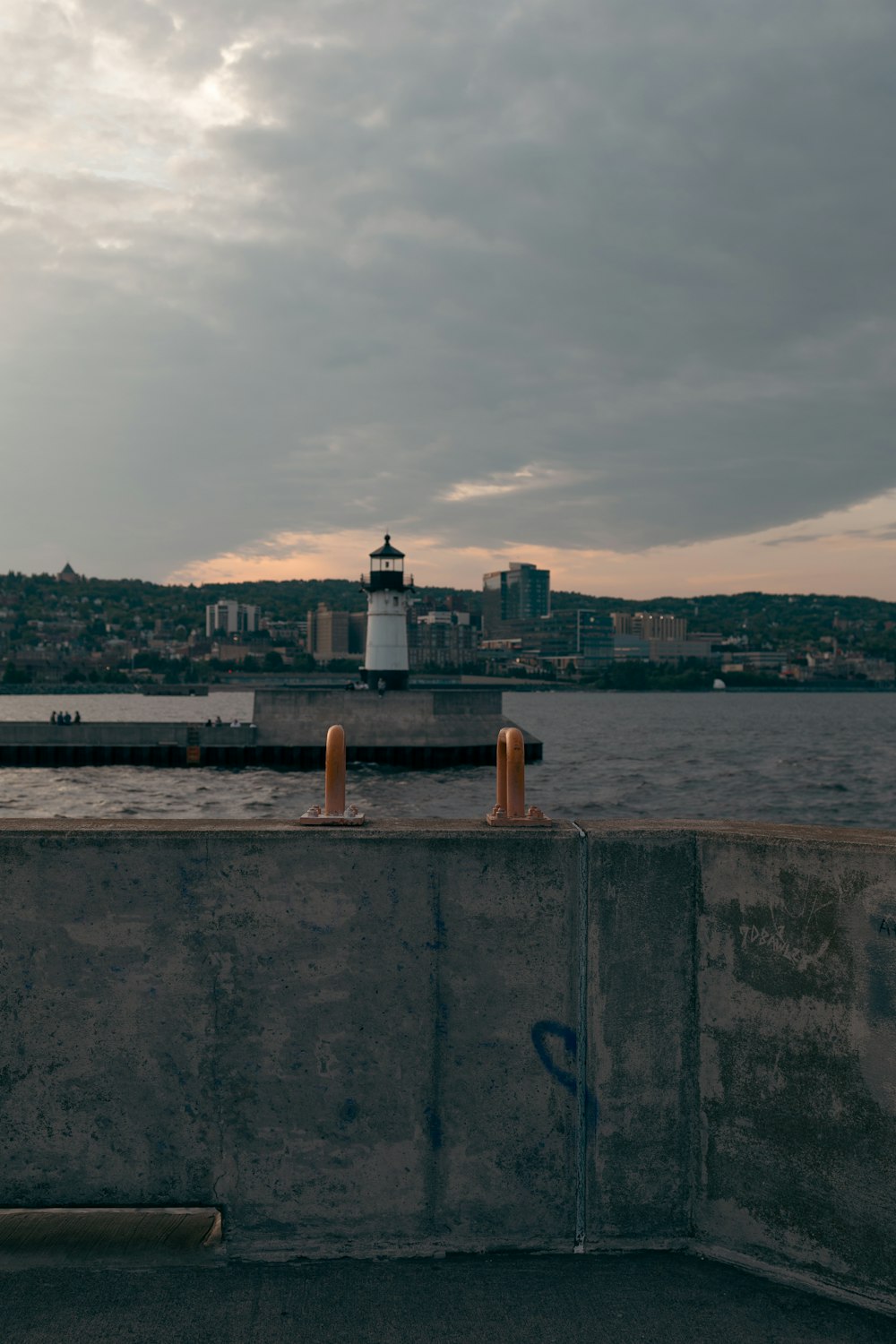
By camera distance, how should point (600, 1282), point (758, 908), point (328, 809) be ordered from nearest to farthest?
point (600, 1282), point (758, 908), point (328, 809)

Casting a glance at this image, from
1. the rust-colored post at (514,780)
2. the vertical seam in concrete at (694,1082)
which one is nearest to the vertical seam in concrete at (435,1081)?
the rust-colored post at (514,780)

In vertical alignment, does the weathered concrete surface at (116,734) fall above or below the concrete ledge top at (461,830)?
below

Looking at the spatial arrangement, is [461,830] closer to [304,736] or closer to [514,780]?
[514,780]

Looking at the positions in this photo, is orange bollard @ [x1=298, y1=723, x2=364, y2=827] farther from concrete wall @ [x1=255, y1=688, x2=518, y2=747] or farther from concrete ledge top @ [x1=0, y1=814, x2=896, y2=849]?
concrete wall @ [x1=255, y1=688, x2=518, y2=747]

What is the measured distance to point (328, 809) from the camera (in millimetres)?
4227

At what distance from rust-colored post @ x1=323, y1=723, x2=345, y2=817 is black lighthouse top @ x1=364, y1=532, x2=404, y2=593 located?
168 feet

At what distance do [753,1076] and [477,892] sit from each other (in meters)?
1.31

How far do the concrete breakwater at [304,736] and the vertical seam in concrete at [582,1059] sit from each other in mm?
43703

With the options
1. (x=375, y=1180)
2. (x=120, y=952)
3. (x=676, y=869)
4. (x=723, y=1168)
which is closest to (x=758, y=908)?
(x=676, y=869)

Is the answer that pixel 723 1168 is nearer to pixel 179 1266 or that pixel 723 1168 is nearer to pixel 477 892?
pixel 477 892

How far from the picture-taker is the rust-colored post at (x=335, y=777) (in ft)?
13.6

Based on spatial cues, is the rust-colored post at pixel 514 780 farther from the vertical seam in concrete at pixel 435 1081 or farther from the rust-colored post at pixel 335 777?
the rust-colored post at pixel 335 777

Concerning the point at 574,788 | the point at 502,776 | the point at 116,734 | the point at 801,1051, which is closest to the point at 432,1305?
the point at 801,1051

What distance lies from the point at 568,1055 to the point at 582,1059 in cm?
6
